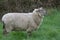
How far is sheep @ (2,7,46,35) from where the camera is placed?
9.73m

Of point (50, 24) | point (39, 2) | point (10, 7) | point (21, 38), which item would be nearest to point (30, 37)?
point (21, 38)

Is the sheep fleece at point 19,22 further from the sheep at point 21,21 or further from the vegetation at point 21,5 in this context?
the vegetation at point 21,5

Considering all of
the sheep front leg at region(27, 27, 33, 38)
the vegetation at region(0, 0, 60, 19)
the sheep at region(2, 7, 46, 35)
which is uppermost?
the sheep at region(2, 7, 46, 35)

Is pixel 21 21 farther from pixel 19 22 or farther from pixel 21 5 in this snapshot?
pixel 21 5

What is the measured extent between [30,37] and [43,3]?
846 centimetres

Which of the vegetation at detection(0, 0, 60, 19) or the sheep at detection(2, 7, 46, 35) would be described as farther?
the vegetation at detection(0, 0, 60, 19)

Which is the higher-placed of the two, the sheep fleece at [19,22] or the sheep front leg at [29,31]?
the sheep fleece at [19,22]

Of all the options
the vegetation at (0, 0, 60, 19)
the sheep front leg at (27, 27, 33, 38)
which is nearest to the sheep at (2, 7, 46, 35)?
the sheep front leg at (27, 27, 33, 38)

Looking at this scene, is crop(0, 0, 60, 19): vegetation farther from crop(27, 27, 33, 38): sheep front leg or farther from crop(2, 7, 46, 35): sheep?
crop(27, 27, 33, 38): sheep front leg

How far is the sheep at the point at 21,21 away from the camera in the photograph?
9734 millimetres

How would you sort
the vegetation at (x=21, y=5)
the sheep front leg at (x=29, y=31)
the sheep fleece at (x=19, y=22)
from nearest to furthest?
the sheep fleece at (x=19, y=22)
the sheep front leg at (x=29, y=31)
the vegetation at (x=21, y=5)

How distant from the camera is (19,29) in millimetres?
9914

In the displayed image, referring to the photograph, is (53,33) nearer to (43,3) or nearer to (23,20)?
(23,20)

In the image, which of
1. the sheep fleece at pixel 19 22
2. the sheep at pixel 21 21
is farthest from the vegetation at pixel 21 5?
the sheep fleece at pixel 19 22
